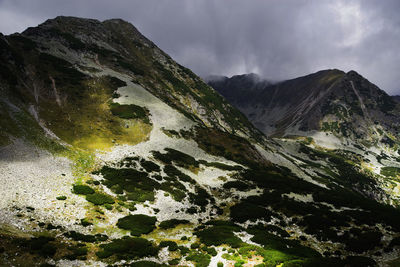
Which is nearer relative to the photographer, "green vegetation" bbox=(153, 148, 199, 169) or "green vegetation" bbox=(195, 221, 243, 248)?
"green vegetation" bbox=(195, 221, 243, 248)

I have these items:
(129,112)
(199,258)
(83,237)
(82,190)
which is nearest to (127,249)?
(83,237)

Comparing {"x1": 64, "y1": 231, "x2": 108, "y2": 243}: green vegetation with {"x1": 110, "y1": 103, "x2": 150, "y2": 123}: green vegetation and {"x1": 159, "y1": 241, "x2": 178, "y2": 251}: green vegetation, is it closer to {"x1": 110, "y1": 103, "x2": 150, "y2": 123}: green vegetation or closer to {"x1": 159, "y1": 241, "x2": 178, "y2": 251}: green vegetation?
{"x1": 159, "y1": 241, "x2": 178, "y2": 251}: green vegetation

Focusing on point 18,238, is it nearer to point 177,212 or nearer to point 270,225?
point 177,212

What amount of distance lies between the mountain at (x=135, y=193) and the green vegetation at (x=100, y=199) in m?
0.28

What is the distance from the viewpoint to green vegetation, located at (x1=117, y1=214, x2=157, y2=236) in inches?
1106

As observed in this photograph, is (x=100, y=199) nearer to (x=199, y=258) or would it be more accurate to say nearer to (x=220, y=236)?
(x=220, y=236)

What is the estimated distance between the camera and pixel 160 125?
239ft

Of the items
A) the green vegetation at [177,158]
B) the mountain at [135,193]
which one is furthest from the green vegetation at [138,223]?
the green vegetation at [177,158]

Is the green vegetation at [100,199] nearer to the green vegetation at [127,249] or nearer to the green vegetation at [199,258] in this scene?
the green vegetation at [127,249]

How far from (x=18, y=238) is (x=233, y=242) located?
63.6 ft

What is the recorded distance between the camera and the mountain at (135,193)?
22.2 metres

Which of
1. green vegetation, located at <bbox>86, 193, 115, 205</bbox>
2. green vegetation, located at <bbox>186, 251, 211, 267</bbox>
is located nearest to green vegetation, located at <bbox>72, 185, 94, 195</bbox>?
green vegetation, located at <bbox>86, 193, 115, 205</bbox>

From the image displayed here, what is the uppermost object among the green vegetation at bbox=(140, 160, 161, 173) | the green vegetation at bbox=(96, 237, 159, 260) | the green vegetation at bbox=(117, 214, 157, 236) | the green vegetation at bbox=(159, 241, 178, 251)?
the green vegetation at bbox=(140, 160, 161, 173)

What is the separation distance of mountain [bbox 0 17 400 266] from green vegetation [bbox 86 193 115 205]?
0.28 meters
